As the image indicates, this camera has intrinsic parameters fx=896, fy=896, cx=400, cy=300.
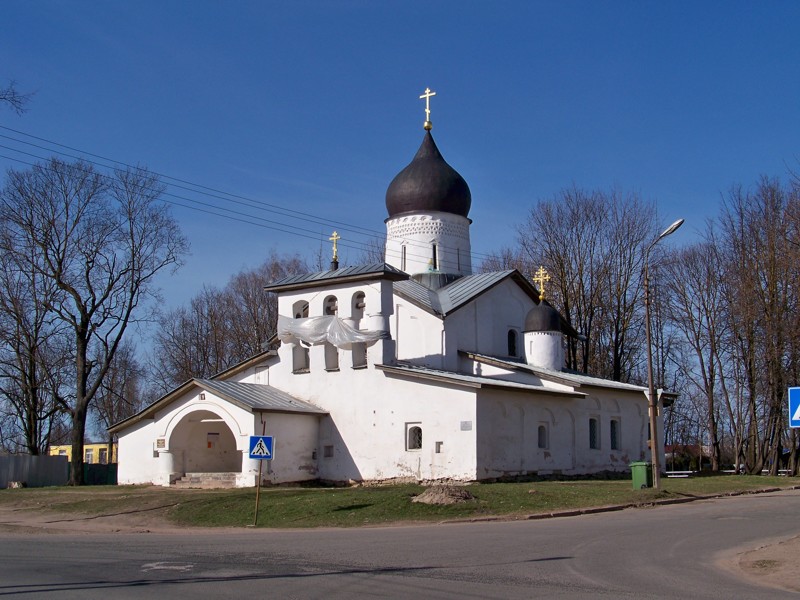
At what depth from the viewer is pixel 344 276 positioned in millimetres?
31891

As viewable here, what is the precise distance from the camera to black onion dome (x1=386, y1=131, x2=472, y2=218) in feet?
132

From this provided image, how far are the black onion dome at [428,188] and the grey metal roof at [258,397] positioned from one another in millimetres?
11537

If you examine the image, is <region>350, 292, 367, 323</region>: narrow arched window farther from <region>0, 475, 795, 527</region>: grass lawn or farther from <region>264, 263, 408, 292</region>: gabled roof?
<region>0, 475, 795, 527</region>: grass lawn

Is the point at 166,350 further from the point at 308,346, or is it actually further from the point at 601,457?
the point at 601,457

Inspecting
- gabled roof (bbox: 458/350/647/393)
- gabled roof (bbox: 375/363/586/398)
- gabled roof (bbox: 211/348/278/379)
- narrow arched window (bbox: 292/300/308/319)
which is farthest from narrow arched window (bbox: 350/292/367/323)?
gabled roof (bbox: 458/350/647/393)

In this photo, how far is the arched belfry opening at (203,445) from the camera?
3152 centimetres

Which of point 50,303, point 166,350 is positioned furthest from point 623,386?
point 166,350

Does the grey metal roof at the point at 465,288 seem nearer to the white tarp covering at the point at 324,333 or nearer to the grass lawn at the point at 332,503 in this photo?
the white tarp covering at the point at 324,333

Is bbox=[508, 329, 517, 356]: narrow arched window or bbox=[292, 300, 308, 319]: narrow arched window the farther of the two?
bbox=[508, 329, 517, 356]: narrow arched window

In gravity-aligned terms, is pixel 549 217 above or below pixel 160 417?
above

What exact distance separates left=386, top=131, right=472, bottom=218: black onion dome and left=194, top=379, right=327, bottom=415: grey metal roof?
11.5 m

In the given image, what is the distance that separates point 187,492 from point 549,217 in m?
27.7

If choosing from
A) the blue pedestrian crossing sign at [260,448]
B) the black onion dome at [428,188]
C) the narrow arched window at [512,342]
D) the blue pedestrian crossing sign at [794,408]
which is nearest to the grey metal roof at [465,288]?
the narrow arched window at [512,342]

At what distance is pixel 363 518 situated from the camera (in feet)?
65.3
